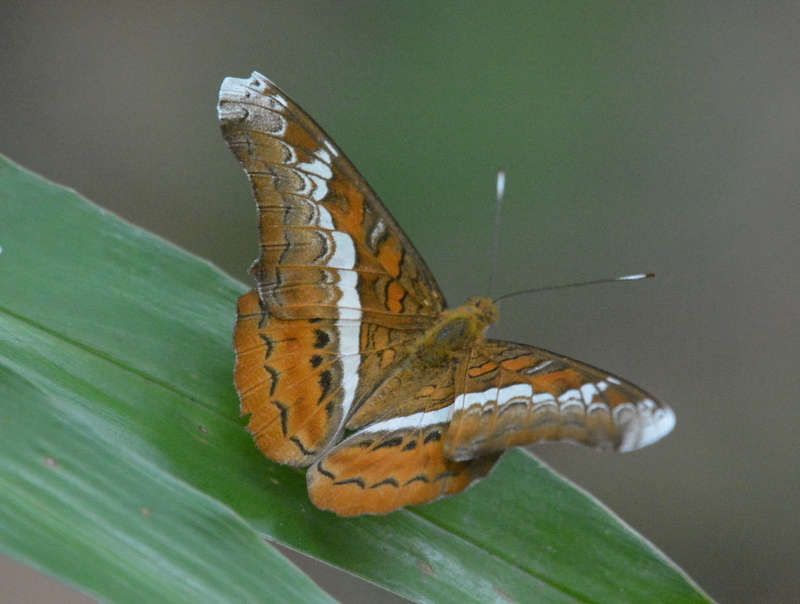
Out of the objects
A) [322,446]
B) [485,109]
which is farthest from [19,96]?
[322,446]

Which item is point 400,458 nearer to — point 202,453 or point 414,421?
point 414,421

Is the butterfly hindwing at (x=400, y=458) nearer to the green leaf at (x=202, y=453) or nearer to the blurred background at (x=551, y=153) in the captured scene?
the green leaf at (x=202, y=453)

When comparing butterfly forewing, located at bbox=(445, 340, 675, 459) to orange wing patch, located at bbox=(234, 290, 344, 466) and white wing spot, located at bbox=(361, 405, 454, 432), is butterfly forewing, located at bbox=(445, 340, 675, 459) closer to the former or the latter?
white wing spot, located at bbox=(361, 405, 454, 432)

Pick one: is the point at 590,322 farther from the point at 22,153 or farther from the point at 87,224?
the point at 22,153

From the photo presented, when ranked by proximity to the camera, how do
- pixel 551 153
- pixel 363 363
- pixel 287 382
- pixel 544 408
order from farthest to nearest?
pixel 551 153 < pixel 363 363 < pixel 287 382 < pixel 544 408

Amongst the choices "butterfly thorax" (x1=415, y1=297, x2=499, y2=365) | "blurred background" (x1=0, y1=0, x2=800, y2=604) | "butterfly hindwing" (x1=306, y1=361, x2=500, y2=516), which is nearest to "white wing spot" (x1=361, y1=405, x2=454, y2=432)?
"butterfly hindwing" (x1=306, y1=361, x2=500, y2=516)

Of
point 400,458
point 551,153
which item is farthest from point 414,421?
point 551,153
